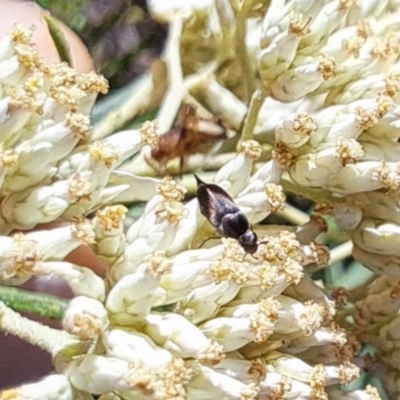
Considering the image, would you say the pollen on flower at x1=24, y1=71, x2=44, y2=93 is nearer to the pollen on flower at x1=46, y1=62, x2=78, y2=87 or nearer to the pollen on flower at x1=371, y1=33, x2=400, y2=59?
the pollen on flower at x1=46, y1=62, x2=78, y2=87

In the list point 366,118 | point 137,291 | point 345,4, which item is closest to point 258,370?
point 137,291

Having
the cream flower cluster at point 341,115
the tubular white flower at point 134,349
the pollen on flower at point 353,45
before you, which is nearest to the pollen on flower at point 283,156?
the cream flower cluster at point 341,115

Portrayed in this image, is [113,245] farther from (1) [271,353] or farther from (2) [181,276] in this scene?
(1) [271,353]

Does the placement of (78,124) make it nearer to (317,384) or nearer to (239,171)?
(239,171)

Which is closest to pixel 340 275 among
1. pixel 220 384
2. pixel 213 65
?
pixel 213 65

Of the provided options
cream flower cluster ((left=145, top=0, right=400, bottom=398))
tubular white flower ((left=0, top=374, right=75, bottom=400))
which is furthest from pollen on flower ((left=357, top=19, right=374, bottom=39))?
tubular white flower ((left=0, top=374, right=75, bottom=400))

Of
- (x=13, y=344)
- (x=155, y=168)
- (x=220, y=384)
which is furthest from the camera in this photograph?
(x=13, y=344)

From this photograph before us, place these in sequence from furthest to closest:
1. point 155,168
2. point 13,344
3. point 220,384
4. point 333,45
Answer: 1. point 13,344
2. point 155,168
3. point 333,45
4. point 220,384
